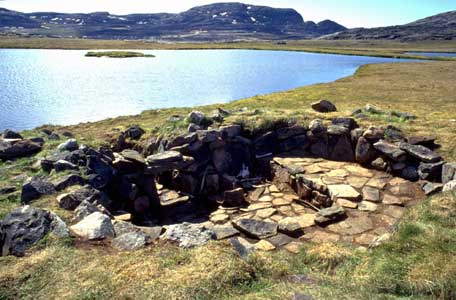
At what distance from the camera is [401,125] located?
10305 millimetres

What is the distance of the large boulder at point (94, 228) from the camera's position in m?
4.91

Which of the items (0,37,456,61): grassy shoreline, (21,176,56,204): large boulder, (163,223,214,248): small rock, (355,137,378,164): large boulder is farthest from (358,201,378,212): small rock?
(0,37,456,61): grassy shoreline

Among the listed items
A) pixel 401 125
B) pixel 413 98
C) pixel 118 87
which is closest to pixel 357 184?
pixel 401 125

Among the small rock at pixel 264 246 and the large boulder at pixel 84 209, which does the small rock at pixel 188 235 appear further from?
the large boulder at pixel 84 209

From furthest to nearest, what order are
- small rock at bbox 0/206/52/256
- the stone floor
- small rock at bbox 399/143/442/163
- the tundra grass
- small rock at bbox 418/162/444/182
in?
small rock at bbox 399/143/442/163, small rock at bbox 418/162/444/182, the stone floor, small rock at bbox 0/206/52/256, the tundra grass

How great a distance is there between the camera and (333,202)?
744 cm

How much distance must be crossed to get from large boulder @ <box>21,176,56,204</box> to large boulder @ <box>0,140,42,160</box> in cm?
256

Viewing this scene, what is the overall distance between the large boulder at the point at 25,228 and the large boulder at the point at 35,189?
111cm

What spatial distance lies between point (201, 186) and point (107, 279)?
5331 mm

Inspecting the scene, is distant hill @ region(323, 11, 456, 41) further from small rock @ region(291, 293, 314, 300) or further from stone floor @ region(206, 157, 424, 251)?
small rock @ region(291, 293, 314, 300)

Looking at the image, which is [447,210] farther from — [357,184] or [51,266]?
[51,266]

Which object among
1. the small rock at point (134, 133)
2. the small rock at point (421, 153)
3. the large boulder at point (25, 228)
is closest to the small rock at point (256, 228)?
the large boulder at point (25, 228)

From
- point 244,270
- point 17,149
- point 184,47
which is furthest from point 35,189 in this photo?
point 184,47

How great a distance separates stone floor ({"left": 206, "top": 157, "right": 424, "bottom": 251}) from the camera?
6160mm
